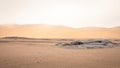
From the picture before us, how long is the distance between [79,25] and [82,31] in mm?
128

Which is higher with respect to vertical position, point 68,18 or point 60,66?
point 68,18

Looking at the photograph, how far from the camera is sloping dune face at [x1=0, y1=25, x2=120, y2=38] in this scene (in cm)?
351

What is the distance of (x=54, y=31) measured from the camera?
3.60 metres

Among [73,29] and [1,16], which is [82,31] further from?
[1,16]

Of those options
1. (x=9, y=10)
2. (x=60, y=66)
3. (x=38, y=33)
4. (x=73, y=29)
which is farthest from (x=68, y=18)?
(x=60, y=66)

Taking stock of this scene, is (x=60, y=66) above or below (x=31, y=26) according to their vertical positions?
below

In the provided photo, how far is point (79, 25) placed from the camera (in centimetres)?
367

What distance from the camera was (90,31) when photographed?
3.53 metres

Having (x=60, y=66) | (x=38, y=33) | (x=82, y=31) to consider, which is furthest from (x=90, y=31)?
(x=60, y=66)

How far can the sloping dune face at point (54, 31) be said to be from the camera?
351cm

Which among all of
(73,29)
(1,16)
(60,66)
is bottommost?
(60,66)

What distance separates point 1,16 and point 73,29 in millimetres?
1111

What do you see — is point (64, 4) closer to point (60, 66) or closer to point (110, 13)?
point (110, 13)

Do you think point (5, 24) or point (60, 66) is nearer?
point (60, 66)
